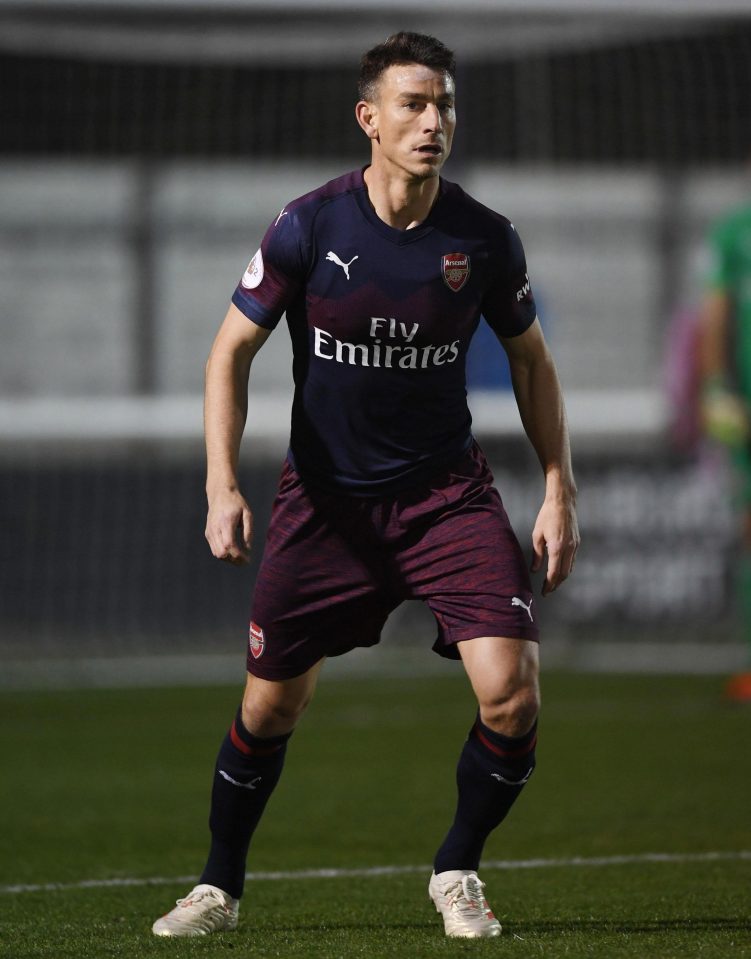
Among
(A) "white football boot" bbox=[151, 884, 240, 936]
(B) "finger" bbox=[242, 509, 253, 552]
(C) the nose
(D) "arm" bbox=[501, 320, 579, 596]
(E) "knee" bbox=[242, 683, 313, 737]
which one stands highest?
(C) the nose

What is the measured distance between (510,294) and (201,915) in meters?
1.61

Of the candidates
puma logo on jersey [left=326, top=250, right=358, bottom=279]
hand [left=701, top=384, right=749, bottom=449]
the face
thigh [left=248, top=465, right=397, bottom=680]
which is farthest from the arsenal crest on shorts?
hand [left=701, top=384, right=749, bottom=449]

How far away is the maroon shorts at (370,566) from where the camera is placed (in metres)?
4.02

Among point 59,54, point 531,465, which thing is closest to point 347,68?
point 59,54

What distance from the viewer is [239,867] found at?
163 inches

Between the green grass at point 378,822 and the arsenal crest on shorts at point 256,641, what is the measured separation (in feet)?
2.09

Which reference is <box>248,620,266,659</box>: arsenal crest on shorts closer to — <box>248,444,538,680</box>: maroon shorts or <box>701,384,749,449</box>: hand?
<box>248,444,538,680</box>: maroon shorts

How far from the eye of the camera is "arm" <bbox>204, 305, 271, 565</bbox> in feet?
12.5

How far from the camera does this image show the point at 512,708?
390 centimetres

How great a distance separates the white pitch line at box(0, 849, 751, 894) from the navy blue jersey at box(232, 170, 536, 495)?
1.38 m

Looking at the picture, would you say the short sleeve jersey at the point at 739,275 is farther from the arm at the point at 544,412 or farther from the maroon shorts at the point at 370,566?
the maroon shorts at the point at 370,566

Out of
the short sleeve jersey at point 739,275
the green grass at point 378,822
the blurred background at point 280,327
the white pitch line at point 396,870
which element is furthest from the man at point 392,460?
the blurred background at point 280,327

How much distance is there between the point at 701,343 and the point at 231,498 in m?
8.02

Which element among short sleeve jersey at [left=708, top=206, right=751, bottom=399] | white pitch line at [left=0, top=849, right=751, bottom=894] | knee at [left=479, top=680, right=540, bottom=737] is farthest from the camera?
short sleeve jersey at [left=708, top=206, right=751, bottom=399]
